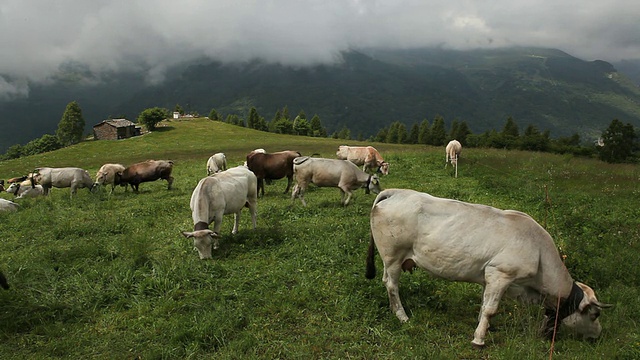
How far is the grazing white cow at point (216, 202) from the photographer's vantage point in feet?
30.1

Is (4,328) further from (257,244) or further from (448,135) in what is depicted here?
(448,135)

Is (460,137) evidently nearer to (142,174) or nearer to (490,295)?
(142,174)

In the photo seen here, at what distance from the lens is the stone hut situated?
3413 inches

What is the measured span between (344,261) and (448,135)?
356 ft

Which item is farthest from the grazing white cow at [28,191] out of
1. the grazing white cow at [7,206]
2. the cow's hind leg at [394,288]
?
the cow's hind leg at [394,288]

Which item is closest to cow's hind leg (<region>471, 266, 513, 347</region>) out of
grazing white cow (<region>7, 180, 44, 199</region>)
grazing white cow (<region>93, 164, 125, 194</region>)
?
grazing white cow (<region>93, 164, 125, 194</region>)

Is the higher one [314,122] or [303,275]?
[303,275]

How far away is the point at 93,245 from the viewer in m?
10.0

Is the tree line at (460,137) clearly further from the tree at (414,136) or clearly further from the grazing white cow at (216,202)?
the grazing white cow at (216,202)

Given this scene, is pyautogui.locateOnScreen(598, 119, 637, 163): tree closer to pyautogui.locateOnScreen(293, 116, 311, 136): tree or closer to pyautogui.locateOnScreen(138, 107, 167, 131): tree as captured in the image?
pyautogui.locateOnScreen(293, 116, 311, 136): tree

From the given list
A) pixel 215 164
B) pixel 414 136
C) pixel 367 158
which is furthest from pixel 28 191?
pixel 414 136

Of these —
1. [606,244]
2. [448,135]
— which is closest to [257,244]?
[606,244]

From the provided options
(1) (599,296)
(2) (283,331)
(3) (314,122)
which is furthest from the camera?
(3) (314,122)

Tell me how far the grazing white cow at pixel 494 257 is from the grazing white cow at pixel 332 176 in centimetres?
849
